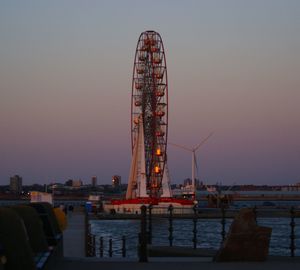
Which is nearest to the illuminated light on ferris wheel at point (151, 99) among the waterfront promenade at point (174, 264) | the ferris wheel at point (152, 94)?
the ferris wheel at point (152, 94)

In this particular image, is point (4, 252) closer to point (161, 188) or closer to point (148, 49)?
point (148, 49)

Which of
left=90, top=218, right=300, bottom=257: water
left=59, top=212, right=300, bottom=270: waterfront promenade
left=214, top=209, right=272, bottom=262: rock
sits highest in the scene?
left=214, top=209, right=272, bottom=262: rock

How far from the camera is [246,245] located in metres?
13.0

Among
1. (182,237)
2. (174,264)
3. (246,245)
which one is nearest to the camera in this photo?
(174,264)

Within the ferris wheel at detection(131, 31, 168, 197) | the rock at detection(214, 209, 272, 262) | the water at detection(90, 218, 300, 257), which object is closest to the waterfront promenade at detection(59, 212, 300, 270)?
the rock at detection(214, 209, 272, 262)

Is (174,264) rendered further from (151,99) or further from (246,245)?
(151,99)

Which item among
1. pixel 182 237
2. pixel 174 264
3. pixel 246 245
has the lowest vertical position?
pixel 182 237

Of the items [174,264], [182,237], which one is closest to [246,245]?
[174,264]

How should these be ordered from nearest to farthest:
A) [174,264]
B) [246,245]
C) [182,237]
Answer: [174,264] < [246,245] < [182,237]

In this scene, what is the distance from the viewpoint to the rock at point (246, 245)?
12930mm

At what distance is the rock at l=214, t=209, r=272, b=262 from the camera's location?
12930 mm

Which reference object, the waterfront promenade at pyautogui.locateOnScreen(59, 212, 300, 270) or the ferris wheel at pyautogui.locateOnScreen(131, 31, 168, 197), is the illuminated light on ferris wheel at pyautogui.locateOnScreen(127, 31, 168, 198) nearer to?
the ferris wheel at pyautogui.locateOnScreen(131, 31, 168, 197)

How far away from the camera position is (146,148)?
274 feet

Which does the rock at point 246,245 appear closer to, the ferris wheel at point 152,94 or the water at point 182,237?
Answer: the water at point 182,237
